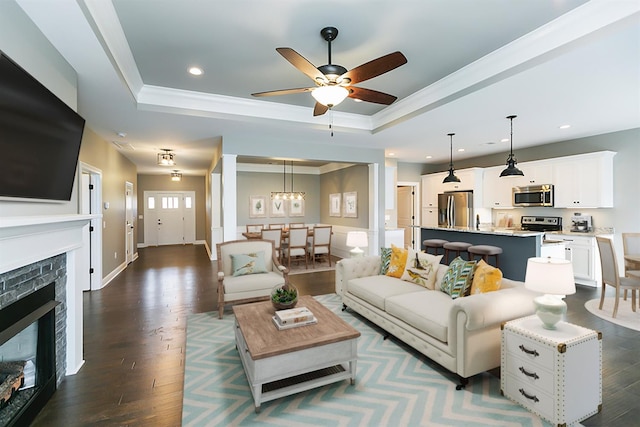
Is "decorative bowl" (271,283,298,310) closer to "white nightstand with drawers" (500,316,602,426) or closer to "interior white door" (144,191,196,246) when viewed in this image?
"white nightstand with drawers" (500,316,602,426)

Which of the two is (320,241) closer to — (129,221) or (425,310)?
(425,310)

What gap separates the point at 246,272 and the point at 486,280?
2.93 meters

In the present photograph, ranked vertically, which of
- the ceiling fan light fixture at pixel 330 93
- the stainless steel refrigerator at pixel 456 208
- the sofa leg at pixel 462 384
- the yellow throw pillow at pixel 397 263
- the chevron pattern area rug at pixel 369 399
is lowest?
the chevron pattern area rug at pixel 369 399

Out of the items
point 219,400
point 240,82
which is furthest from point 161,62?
point 219,400

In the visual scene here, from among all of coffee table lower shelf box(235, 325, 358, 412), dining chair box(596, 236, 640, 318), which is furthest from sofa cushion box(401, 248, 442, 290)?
dining chair box(596, 236, 640, 318)

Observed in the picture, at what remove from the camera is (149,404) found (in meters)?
2.18

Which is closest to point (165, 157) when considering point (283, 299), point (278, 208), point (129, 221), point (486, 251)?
point (129, 221)

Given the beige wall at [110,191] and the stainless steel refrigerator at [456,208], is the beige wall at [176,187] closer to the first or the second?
the beige wall at [110,191]

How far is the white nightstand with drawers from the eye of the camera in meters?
1.89

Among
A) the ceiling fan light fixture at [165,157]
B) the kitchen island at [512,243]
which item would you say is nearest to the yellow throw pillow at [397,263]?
the kitchen island at [512,243]

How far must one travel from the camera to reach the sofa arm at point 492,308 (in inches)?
88.1

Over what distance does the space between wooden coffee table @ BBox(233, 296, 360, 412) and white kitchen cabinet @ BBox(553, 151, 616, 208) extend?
5635 mm

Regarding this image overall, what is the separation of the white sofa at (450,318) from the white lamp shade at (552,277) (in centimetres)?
34

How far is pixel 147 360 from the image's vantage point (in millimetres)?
2783
